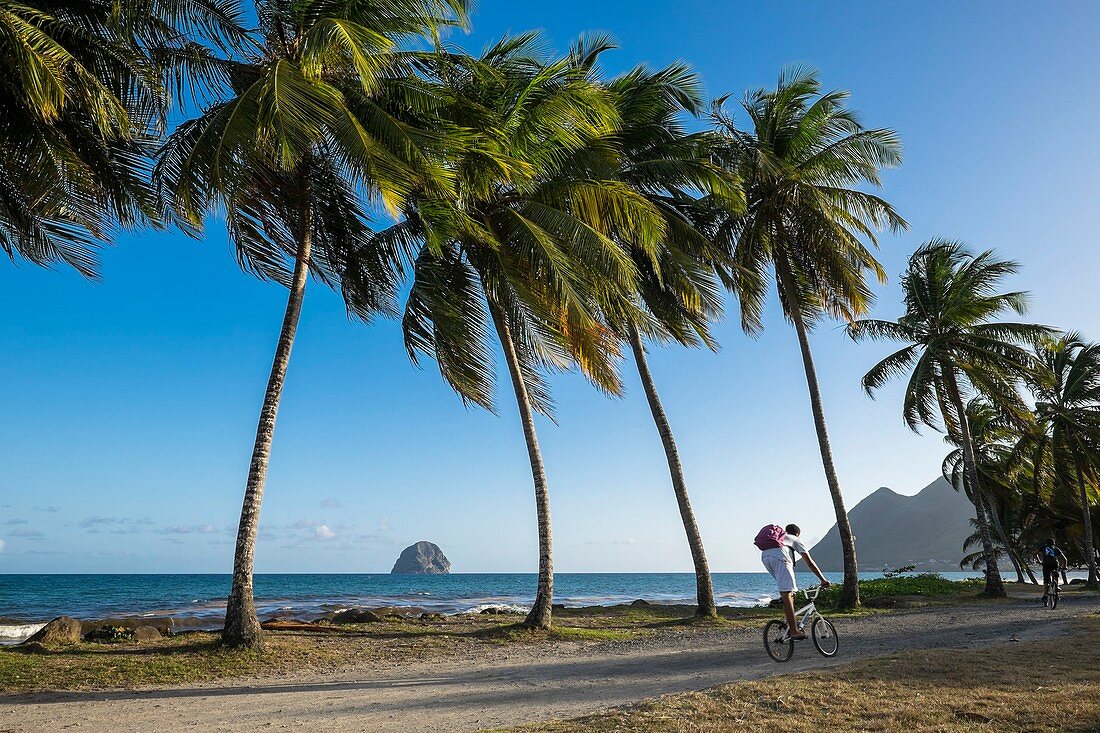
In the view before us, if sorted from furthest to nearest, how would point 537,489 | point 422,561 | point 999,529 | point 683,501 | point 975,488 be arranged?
point 422,561, point 999,529, point 975,488, point 683,501, point 537,489

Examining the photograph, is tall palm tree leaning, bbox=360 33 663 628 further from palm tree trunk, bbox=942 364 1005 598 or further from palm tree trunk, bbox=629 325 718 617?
palm tree trunk, bbox=942 364 1005 598

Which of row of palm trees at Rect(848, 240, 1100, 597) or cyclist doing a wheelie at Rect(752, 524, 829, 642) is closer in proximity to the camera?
cyclist doing a wheelie at Rect(752, 524, 829, 642)

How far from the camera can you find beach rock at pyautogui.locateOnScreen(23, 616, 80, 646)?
11151 millimetres

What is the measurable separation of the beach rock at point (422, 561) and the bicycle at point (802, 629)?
496 feet

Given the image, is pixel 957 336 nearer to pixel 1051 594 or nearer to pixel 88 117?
pixel 1051 594

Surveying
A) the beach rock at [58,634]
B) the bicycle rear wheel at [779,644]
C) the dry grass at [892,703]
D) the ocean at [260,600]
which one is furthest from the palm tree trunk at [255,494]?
the ocean at [260,600]

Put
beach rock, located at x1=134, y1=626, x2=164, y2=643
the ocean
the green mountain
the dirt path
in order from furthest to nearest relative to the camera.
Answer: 1. the green mountain
2. the ocean
3. beach rock, located at x1=134, y1=626, x2=164, y2=643
4. the dirt path

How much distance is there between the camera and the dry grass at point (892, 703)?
216 inches

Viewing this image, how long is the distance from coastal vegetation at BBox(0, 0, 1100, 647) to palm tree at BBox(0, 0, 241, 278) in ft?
0.11

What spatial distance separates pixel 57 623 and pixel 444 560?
151m

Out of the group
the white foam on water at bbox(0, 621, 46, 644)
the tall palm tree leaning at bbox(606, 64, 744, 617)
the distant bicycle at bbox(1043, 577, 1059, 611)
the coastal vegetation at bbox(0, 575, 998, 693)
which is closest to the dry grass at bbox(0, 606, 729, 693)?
the coastal vegetation at bbox(0, 575, 998, 693)

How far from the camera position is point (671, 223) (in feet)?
57.0

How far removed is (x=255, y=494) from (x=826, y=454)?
14434mm

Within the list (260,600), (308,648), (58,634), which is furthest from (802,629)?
(260,600)
